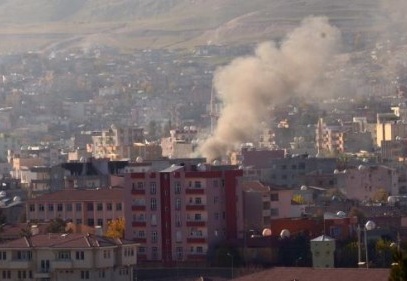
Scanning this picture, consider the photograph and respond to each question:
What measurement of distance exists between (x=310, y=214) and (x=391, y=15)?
107812mm

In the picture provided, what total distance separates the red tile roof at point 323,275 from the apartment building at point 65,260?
12.9 feet

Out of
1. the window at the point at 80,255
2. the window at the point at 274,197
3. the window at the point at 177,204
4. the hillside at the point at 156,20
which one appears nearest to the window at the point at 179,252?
the window at the point at 177,204

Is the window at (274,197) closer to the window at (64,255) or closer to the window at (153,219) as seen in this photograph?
the window at (153,219)

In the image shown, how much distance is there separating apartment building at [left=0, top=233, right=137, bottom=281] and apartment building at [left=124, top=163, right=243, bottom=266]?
23.8 feet

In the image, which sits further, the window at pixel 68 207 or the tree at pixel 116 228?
the window at pixel 68 207

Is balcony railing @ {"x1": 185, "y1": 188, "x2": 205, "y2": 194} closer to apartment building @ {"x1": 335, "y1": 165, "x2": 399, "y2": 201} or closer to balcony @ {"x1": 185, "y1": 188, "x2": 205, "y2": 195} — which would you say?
balcony @ {"x1": 185, "y1": 188, "x2": 205, "y2": 195}

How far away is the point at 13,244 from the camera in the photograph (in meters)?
39.2

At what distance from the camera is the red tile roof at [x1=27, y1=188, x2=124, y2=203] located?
50938mm

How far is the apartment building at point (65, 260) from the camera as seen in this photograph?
126ft

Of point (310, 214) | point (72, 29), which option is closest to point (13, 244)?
point (310, 214)

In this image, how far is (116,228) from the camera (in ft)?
158

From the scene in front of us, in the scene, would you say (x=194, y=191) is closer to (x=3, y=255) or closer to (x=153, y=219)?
(x=153, y=219)

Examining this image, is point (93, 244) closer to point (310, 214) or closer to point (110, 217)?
point (110, 217)

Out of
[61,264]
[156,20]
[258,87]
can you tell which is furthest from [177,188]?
[156,20]
